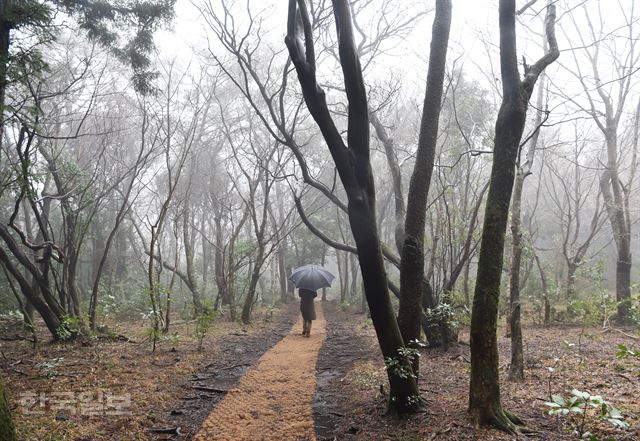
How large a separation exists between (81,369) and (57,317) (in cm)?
260

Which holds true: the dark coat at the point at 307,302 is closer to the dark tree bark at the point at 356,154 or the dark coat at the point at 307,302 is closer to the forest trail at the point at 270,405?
the forest trail at the point at 270,405

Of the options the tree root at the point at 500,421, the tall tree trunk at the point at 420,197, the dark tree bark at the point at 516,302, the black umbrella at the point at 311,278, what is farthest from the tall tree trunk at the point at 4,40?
the black umbrella at the point at 311,278

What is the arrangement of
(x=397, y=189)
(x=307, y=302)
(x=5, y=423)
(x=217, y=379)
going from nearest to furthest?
(x=5, y=423)
(x=217, y=379)
(x=397, y=189)
(x=307, y=302)

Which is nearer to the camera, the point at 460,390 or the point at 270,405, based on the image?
the point at 460,390

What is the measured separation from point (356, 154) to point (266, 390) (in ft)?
12.5

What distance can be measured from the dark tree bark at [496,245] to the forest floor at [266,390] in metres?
0.26

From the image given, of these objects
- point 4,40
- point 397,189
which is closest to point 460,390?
point 397,189

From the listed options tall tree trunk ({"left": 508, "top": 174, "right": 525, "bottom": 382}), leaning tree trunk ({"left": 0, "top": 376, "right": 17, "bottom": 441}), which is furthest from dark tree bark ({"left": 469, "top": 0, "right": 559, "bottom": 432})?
leaning tree trunk ({"left": 0, "top": 376, "right": 17, "bottom": 441})

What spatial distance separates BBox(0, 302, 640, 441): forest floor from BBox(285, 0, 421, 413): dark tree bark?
1009mm

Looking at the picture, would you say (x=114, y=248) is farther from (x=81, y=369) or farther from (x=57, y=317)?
(x=81, y=369)

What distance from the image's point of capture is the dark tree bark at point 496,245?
3.76 m

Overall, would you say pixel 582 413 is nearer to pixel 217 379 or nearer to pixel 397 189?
pixel 217 379

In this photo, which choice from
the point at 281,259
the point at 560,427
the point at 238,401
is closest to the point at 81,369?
the point at 238,401

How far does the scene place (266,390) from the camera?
6.09 meters
